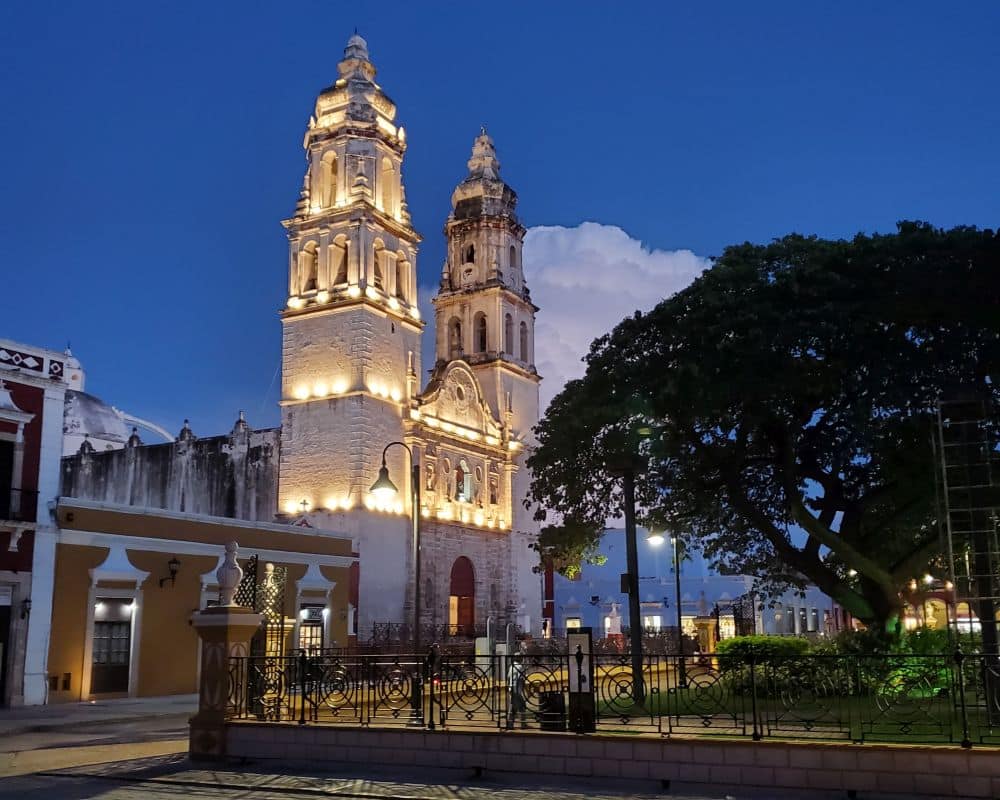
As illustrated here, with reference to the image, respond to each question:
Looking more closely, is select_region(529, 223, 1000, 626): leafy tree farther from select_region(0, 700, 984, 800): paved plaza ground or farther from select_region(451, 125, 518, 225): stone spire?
select_region(451, 125, 518, 225): stone spire

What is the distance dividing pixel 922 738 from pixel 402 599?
3415 centimetres

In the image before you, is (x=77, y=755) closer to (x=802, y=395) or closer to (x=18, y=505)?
(x=18, y=505)

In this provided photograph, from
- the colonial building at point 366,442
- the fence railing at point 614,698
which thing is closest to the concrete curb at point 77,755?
the fence railing at point 614,698

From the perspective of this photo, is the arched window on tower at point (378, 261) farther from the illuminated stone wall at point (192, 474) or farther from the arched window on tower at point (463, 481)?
the arched window on tower at point (463, 481)

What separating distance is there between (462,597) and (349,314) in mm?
15105

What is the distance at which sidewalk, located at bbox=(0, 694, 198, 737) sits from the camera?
20.0m

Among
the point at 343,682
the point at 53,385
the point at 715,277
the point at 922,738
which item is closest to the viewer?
the point at 922,738

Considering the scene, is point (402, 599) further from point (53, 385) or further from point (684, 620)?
point (53, 385)

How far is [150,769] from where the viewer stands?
13.5m

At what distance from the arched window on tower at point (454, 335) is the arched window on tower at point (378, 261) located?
41.1 feet

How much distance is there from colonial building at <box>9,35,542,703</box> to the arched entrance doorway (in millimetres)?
95

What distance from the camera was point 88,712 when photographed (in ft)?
75.5

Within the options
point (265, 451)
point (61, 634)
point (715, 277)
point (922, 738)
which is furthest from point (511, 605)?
point (922, 738)

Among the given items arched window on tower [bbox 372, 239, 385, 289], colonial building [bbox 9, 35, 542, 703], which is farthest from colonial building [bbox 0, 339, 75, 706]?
arched window on tower [bbox 372, 239, 385, 289]
